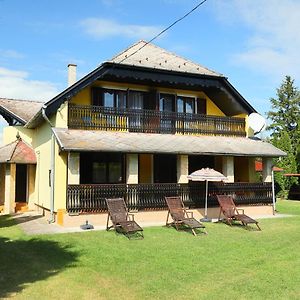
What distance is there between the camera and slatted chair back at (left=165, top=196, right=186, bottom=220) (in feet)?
49.3

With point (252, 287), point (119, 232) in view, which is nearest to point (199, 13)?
point (252, 287)

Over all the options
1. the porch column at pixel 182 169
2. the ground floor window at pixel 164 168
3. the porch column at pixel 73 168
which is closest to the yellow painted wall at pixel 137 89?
the ground floor window at pixel 164 168

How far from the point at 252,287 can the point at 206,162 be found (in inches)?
572

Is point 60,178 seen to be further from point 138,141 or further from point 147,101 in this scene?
point 147,101

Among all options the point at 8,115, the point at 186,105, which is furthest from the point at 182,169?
the point at 8,115

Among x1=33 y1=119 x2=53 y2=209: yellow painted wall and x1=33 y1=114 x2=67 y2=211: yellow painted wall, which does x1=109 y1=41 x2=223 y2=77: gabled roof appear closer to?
x1=33 y1=114 x2=67 y2=211: yellow painted wall

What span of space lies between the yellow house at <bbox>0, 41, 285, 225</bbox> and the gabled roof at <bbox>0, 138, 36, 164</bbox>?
0.21 metres

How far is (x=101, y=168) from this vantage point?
19.1 m

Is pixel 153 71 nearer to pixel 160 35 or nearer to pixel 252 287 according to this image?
pixel 160 35

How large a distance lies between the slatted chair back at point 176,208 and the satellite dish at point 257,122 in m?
7.72

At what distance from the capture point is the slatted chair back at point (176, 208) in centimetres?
1503

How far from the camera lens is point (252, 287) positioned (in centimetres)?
752

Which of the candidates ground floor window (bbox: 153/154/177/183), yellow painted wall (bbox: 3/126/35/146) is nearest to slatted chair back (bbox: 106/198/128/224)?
ground floor window (bbox: 153/154/177/183)

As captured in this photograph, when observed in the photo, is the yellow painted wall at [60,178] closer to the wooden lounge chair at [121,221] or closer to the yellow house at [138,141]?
the yellow house at [138,141]
